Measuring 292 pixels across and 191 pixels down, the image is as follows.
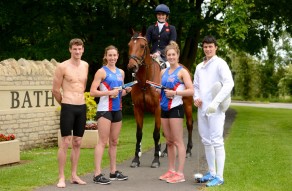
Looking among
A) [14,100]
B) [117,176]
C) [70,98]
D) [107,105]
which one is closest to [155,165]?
[117,176]

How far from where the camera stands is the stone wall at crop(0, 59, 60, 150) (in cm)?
1330

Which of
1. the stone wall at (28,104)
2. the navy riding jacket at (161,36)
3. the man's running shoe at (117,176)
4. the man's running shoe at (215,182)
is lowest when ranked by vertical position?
the man's running shoe at (117,176)

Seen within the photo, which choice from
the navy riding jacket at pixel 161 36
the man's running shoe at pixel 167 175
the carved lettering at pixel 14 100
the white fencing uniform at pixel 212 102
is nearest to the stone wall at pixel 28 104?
the carved lettering at pixel 14 100

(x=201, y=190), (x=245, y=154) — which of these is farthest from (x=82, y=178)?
(x=245, y=154)

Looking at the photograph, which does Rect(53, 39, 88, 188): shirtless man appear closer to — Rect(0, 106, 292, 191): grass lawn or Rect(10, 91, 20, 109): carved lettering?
Rect(0, 106, 292, 191): grass lawn

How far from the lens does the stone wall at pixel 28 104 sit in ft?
43.7

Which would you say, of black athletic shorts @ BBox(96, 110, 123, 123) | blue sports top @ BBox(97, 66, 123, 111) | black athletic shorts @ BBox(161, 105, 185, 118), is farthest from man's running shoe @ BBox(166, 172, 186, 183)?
blue sports top @ BBox(97, 66, 123, 111)

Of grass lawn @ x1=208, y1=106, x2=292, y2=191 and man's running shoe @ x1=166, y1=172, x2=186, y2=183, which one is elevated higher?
man's running shoe @ x1=166, y1=172, x2=186, y2=183

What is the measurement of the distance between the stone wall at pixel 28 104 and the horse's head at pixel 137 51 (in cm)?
471

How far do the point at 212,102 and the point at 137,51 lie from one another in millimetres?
2467

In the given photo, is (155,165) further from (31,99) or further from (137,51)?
(31,99)

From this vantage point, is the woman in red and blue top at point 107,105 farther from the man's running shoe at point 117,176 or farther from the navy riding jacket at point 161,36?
the navy riding jacket at point 161,36

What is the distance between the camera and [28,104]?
14023 mm

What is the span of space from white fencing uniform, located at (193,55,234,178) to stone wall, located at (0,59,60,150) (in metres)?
6.60
